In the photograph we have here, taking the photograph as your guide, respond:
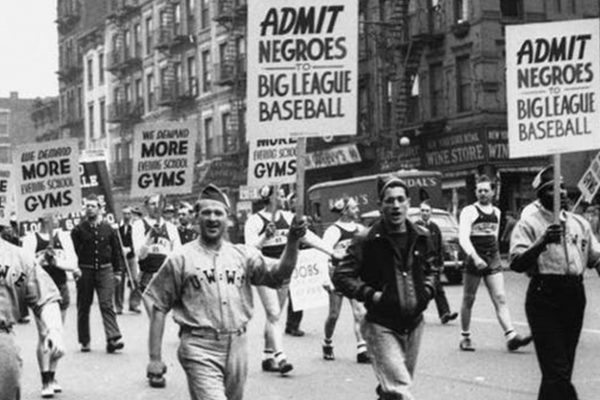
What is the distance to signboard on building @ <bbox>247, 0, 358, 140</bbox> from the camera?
24.8 ft

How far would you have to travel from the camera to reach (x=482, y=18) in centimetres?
3575

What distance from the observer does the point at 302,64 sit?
25.1 feet

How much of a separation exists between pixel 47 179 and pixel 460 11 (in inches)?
1031

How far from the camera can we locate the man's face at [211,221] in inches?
255

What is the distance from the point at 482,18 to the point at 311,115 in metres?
29.1

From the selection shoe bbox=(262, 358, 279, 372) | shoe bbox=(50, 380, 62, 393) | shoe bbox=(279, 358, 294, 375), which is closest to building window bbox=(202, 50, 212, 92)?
shoe bbox=(262, 358, 279, 372)

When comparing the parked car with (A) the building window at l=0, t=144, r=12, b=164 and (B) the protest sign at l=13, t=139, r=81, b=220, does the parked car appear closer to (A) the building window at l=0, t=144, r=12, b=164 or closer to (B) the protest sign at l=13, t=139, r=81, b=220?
(B) the protest sign at l=13, t=139, r=81, b=220

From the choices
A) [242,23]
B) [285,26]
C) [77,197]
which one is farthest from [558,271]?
[242,23]

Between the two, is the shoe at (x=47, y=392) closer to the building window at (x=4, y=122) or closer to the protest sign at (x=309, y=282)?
the protest sign at (x=309, y=282)

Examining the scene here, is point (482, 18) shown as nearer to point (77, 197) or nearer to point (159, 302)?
point (77, 197)

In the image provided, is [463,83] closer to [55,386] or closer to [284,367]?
[284,367]

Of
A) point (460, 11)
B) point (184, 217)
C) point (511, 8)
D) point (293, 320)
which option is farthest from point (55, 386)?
point (460, 11)

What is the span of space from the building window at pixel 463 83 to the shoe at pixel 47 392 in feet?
89.8

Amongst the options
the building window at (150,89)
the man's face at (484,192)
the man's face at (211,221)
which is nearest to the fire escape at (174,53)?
the building window at (150,89)
